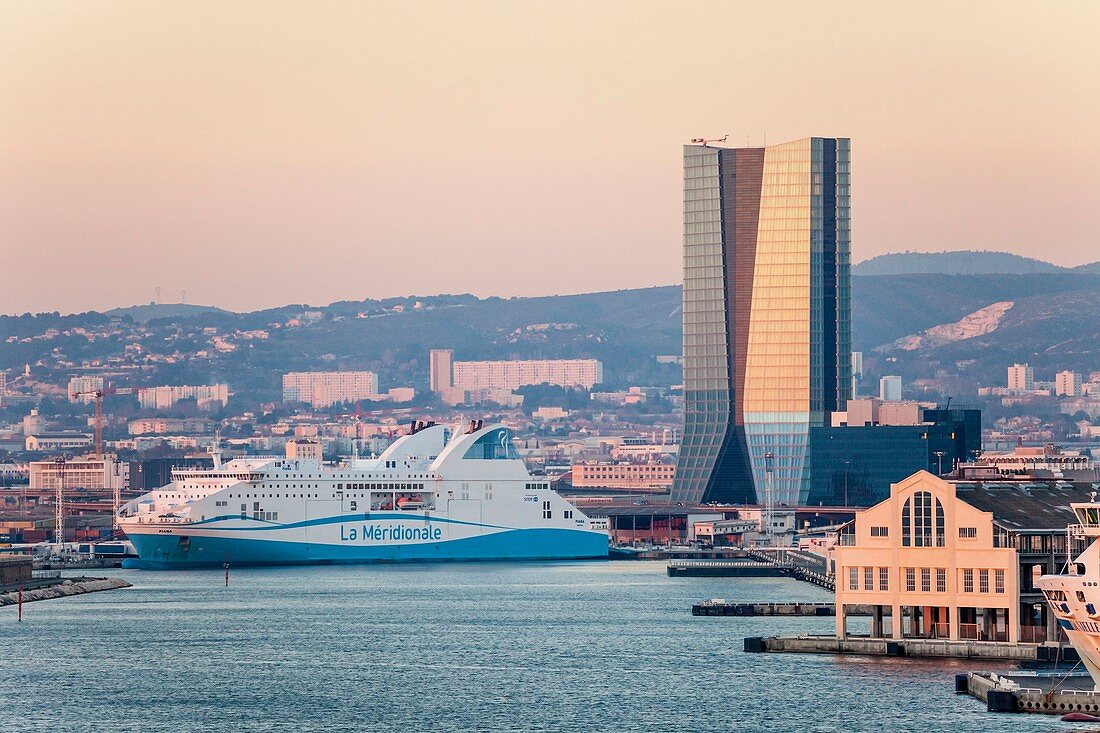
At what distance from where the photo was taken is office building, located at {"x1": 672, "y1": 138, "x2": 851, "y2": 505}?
150500 mm

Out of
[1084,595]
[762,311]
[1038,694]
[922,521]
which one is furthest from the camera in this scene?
[762,311]

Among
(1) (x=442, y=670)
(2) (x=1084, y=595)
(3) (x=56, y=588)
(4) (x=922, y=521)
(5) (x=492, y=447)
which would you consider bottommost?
(1) (x=442, y=670)

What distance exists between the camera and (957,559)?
55281 mm

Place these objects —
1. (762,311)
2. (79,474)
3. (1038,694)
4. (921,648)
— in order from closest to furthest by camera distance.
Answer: (1038,694) → (921,648) → (762,311) → (79,474)

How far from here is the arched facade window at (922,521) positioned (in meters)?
55.7

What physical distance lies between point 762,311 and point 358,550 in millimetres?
44472

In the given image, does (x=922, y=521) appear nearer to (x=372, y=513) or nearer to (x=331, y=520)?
(x=331, y=520)

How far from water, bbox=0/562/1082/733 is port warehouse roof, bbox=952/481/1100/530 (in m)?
3.85

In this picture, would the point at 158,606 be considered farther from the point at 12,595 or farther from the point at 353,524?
the point at 353,524

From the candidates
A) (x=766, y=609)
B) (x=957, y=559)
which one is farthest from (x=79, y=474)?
(x=957, y=559)

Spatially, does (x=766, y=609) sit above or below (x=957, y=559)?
below

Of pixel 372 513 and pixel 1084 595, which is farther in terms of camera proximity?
pixel 372 513

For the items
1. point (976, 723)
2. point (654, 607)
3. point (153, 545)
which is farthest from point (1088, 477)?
point (153, 545)

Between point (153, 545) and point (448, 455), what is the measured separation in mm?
15327
